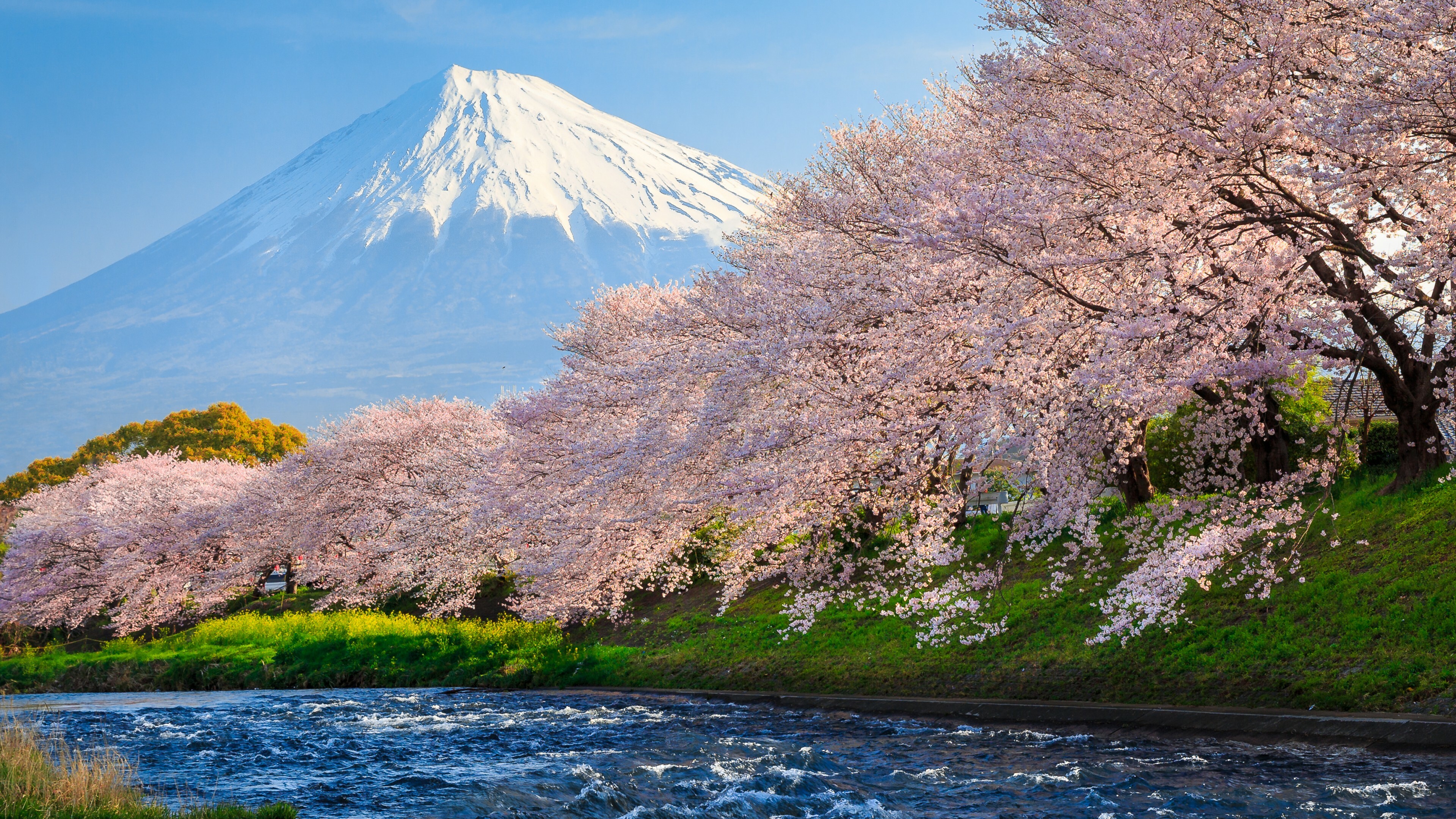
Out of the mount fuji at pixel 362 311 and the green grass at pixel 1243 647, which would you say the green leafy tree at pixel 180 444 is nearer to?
the green grass at pixel 1243 647

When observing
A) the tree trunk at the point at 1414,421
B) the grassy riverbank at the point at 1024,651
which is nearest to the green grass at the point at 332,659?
the grassy riverbank at the point at 1024,651

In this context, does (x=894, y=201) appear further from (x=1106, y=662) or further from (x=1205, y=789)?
(x=1205, y=789)

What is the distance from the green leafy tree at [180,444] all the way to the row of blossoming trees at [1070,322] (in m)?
46.5

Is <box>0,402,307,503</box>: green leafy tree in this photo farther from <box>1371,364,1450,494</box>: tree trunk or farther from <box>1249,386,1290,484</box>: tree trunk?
<box>1371,364,1450,494</box>: tree trunk

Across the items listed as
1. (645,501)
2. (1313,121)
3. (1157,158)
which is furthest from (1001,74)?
(645,501)

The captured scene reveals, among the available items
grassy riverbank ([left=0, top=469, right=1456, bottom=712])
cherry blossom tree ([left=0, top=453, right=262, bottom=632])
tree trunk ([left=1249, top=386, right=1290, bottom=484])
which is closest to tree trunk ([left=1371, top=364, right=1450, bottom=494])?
grassy riverbank ([left=0, top=469, right=1456, bottom=712])

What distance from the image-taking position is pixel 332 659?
22781 mm

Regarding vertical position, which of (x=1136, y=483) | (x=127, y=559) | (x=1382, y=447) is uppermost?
(x=1382, y=447)

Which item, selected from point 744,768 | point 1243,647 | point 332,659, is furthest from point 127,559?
point 1243,647

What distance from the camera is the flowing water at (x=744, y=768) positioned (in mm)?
7555

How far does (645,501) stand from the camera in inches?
602

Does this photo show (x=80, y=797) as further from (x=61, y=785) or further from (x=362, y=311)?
(x=362, y=311)

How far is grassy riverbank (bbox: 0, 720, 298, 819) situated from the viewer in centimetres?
695

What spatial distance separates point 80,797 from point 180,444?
57.3 m
